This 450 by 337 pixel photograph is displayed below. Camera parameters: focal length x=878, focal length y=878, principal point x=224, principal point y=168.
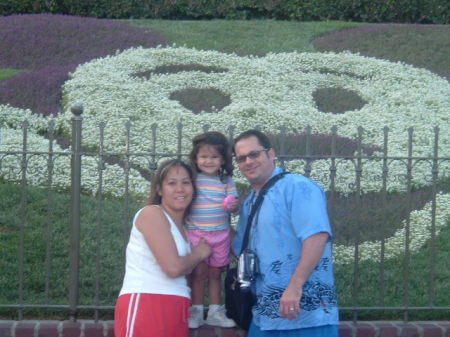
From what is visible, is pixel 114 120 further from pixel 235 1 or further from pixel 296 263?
pixel 235 1

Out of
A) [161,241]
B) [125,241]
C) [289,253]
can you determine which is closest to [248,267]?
[289,253]

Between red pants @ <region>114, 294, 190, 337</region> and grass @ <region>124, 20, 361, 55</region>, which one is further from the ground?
grass @ <region>124, 20, 361, 55</region>

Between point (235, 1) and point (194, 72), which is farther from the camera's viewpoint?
point (235, 1)

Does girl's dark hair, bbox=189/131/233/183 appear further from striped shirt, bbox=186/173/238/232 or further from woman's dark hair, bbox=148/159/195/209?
woman's dark hair, bbox=148/159/195/209

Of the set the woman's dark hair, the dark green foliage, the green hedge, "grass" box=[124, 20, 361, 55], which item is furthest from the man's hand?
the green hedge

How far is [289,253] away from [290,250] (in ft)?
0.05

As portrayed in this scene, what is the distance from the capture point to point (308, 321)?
14.3 feet

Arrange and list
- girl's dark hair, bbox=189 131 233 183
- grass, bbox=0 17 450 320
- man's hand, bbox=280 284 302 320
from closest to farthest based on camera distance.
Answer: man's hand, bbox=280 284 302 320, girl's dark hair, bbox=189 131 233 183, grass, bbox=0 17 450 320

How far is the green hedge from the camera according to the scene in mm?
19641

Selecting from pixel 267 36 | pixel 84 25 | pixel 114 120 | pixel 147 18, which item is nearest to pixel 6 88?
pixel 114 120

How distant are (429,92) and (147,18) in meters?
8.74

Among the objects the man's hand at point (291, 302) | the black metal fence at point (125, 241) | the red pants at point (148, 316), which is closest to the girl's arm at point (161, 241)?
the red pants at point (148, 316)

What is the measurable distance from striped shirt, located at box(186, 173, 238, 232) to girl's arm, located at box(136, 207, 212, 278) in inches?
24.6


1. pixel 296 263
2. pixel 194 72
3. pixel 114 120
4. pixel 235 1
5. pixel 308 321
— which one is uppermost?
pixel 235 1
